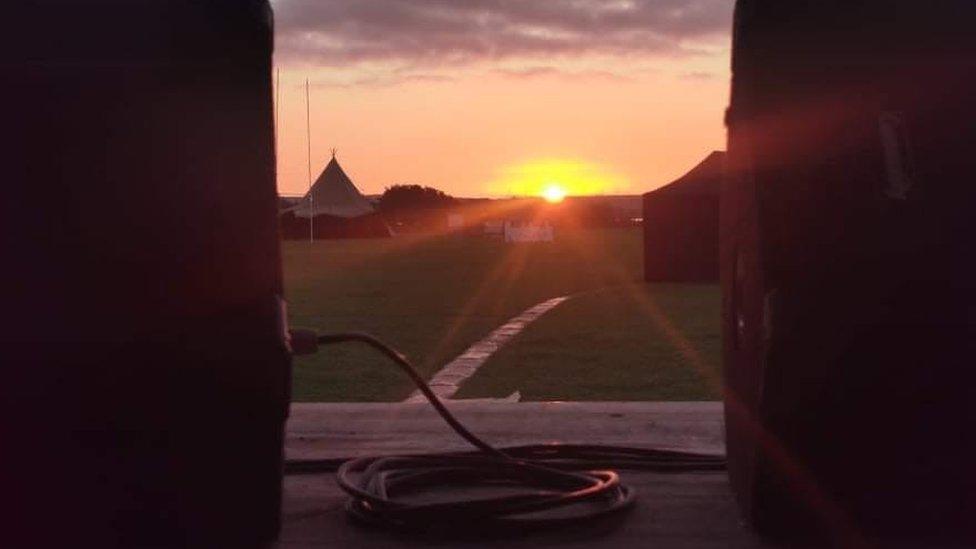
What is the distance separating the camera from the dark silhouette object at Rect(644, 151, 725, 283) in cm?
1528

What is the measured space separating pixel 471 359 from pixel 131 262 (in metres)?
6.18

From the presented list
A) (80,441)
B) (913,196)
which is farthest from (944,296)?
(80,441)

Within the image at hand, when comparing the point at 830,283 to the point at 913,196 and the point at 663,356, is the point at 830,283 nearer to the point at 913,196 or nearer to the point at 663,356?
the point at 913,196

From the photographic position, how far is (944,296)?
1080 mm

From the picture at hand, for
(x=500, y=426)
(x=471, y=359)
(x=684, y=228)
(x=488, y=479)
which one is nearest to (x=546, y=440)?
(x=500, y=426)

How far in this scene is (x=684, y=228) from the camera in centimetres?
1555

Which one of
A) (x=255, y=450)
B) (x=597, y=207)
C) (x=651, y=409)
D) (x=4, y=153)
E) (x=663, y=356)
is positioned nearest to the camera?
(x=4, y=153)

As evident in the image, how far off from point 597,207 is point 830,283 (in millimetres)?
55937

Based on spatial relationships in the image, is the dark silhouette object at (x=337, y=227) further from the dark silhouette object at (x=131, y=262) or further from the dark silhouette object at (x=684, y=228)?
the dark silhouette object at (x=131, y=262)

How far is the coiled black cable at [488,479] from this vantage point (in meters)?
1.28

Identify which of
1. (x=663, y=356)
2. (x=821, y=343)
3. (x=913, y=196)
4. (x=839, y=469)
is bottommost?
(x=663, y=356)

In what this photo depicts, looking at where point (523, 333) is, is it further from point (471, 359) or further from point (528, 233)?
point (528, 233)

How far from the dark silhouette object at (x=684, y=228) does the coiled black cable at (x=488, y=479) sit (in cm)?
1372

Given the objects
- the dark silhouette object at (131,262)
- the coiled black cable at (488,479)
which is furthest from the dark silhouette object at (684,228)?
the dark silhouette object at (131,262)
